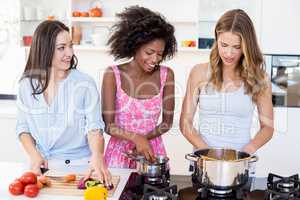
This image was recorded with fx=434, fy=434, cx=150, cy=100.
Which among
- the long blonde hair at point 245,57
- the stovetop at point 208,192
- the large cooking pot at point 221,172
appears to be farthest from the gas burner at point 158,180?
the long blonde hair at point 245,57

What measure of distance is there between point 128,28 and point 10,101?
7.46 ft

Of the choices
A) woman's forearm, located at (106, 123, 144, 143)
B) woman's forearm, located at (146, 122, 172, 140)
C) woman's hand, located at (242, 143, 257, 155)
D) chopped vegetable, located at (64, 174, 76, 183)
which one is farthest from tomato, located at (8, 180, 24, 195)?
woman's hand, located at (242, 143, 257, 155)

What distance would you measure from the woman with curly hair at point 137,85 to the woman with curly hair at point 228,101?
0.50 ft

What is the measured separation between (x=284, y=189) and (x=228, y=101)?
0.48 meters

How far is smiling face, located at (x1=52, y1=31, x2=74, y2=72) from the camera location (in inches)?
67.5

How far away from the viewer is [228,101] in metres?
1.74

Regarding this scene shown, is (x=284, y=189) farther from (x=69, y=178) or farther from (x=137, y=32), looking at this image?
(x=137, y=32)

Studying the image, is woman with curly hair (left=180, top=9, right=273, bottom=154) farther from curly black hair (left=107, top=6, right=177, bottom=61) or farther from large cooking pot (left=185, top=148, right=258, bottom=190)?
large cooking pot (left=185, top=148, right=258, bottom=190)

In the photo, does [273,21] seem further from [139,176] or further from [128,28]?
[139,176]

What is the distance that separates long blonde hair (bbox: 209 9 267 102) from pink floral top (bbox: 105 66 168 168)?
0.83 feet

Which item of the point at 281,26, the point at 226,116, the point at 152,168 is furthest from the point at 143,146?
the point at 281,26

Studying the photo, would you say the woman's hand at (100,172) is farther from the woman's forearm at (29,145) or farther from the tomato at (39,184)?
the woman's forearm at (29,145)

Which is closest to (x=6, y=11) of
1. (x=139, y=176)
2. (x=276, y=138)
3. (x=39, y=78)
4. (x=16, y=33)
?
(x=16, y=33)

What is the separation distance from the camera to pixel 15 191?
1.38 m
